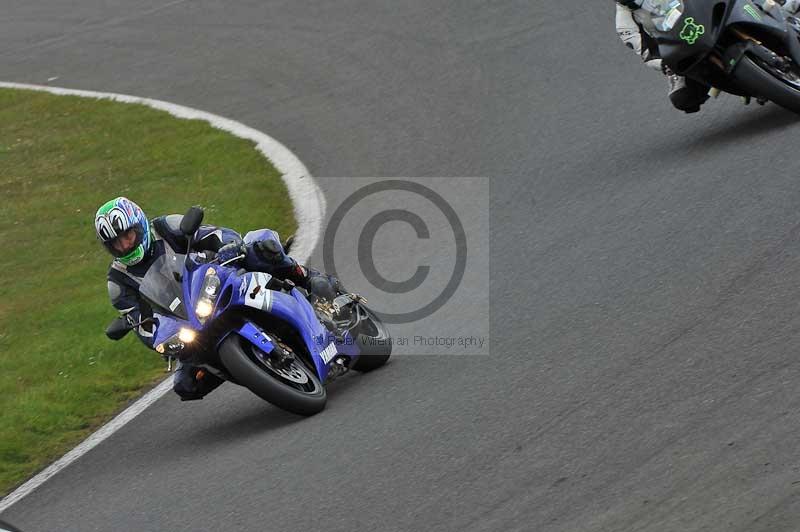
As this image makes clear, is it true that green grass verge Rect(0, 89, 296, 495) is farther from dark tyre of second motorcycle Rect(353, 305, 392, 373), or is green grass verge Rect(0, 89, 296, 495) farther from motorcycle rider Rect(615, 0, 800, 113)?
motorcycle rider Rect(615, 0, 800, 113)

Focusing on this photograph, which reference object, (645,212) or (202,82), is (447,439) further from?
(202,82)

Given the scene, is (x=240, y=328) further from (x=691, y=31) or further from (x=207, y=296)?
(x=691, y=31)

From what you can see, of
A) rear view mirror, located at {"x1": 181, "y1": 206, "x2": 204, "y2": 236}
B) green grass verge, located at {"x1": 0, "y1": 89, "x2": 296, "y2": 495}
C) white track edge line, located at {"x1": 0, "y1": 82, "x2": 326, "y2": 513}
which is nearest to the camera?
rear view mirror, located at {"x1": 181, "y1": 206, "x2": 204, "y2": 236}

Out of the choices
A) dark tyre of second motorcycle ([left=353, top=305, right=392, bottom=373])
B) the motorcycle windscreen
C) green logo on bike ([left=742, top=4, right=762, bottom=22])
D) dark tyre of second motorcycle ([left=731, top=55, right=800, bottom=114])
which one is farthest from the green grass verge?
green logo on bike ([left=742, top=4, right=762, bottom=22])

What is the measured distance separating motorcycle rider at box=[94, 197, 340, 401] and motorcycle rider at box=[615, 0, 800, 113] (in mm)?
3718

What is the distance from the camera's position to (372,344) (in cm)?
814

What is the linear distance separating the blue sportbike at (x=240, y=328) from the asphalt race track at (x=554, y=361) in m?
0.27

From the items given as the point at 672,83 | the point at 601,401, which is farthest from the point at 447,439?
the point at 672,83

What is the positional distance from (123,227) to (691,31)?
4.64m

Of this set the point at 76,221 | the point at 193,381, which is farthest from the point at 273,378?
the point at 76,221

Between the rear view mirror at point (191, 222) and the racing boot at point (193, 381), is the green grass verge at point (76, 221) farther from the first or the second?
the rear view mirror at point (191, 222)

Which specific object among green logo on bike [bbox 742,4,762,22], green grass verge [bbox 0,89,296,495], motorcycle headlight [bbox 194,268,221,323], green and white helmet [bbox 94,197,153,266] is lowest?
green grass verge [bbox 0,89,296,495]

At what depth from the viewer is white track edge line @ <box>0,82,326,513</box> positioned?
26.0 feet

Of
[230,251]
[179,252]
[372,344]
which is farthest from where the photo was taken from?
[372,344]
